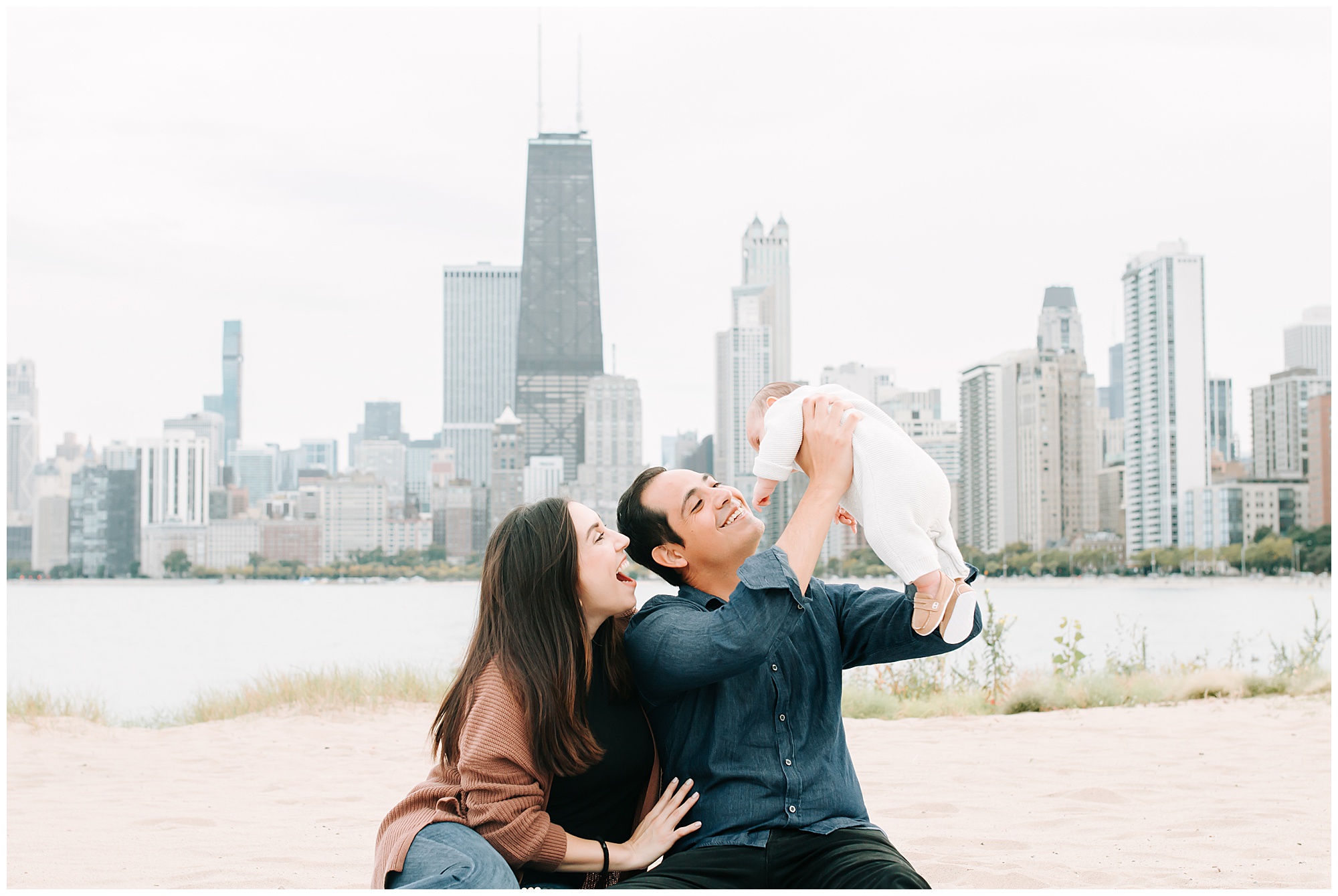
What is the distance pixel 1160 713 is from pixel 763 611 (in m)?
6.04

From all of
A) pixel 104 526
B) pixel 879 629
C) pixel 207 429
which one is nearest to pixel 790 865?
pixel 879 629

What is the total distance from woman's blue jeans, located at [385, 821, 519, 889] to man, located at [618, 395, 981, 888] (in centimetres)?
29

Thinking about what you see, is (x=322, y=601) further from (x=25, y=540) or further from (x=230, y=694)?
(x=230, y=694)

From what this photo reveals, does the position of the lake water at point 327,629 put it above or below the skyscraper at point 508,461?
below

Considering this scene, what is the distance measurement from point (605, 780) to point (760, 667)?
0.38 metres

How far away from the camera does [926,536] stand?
1991mm

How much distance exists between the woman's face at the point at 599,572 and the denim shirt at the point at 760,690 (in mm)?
68

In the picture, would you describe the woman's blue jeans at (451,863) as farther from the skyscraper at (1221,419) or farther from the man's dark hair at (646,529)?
the skyscraper at (1221,419)

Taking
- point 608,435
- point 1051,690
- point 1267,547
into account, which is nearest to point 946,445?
point 1267,547

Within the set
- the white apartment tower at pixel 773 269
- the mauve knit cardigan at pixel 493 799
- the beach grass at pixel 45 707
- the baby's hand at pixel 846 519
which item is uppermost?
the white apartment tower at pixel 773 269

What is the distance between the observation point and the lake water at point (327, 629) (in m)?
18.3

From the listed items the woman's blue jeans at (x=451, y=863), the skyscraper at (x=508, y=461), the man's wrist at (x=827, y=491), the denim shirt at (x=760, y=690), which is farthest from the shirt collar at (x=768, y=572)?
the skyscraper at (x=508, y=461)

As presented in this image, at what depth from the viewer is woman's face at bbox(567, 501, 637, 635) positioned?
208 cm

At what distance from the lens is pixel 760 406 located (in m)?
2.30
